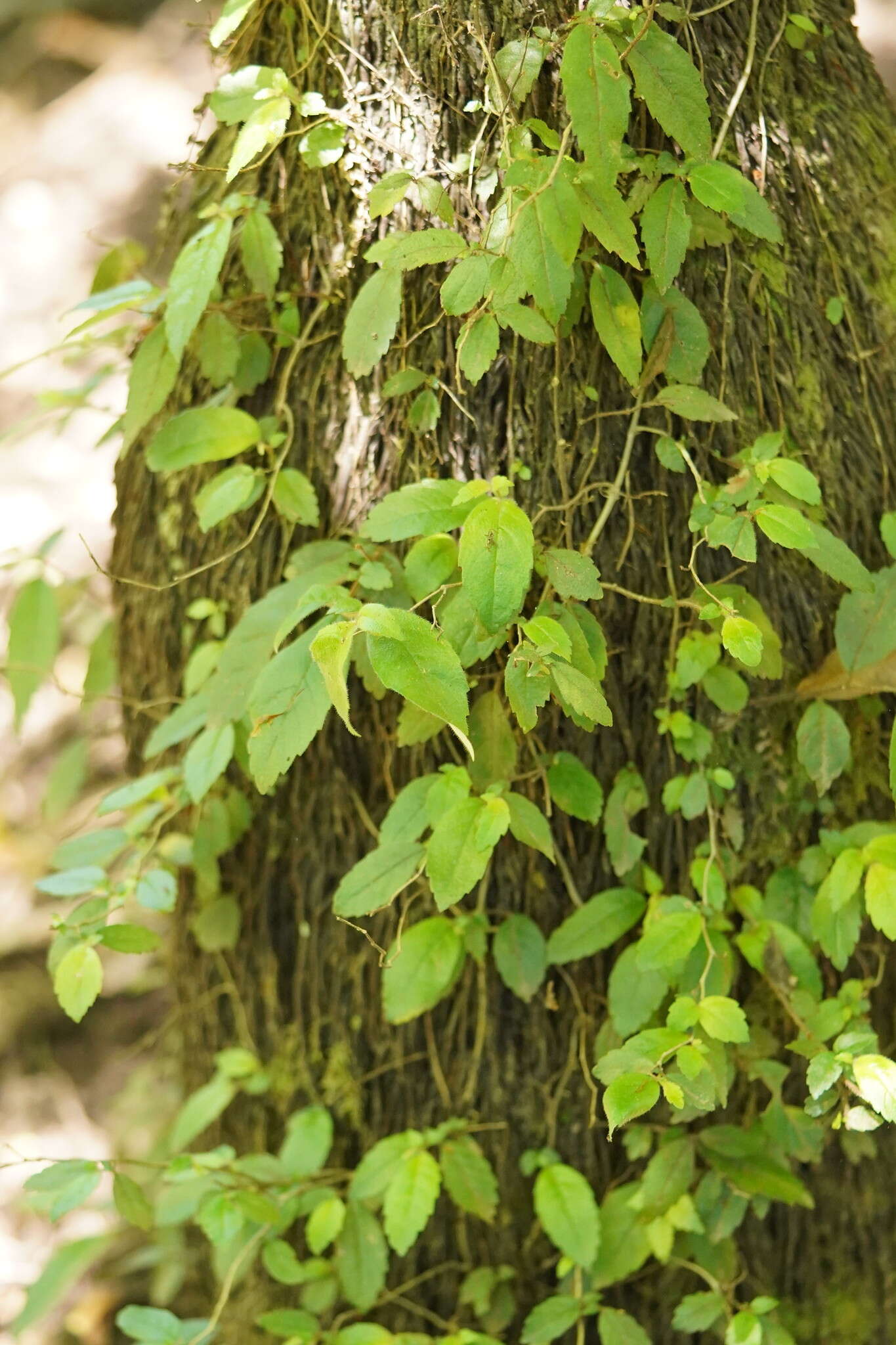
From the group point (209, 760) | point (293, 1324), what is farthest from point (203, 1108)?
point (209, 760)

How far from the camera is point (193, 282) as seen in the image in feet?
3.47

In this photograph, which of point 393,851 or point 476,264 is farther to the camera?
point 393,851

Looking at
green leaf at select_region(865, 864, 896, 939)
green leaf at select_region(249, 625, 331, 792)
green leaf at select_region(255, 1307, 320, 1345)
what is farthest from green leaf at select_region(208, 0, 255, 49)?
green leaf at select_region(255, 1307, 320, 1345)

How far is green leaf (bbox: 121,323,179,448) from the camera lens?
1.13 meters

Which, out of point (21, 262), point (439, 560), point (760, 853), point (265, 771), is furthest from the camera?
point (21, 262)

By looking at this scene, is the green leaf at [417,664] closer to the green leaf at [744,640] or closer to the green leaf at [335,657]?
the green leaf at [335,657]

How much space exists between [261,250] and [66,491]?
156 cm

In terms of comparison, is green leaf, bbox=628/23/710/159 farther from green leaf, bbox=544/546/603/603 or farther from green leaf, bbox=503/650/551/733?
green leaf, bbox=503/650/551/733

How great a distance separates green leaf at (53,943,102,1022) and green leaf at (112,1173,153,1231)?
0.21m

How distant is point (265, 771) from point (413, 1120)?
566 millimetres

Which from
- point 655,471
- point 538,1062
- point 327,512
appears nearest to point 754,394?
point 655,471

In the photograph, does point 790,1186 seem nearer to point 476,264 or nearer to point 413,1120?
point 413,1120

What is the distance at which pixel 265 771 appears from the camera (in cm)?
89

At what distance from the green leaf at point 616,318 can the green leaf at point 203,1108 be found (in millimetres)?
1010
